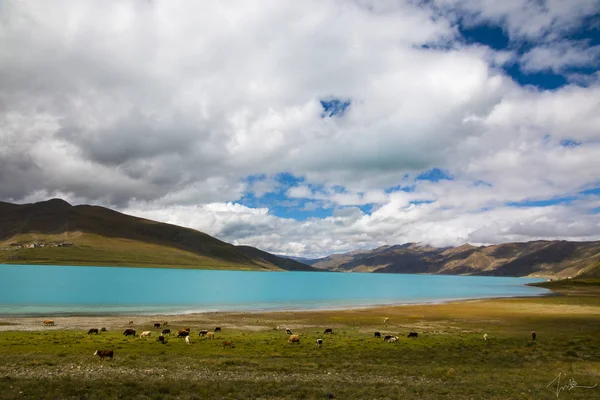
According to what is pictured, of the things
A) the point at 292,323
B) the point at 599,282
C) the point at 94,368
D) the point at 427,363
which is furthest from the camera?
the point at 599,282

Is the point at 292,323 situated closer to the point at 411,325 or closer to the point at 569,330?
the point at 411,325

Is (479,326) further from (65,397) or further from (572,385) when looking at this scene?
(65,397)

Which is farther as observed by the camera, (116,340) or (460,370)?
(116,340)

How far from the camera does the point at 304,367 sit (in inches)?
1081

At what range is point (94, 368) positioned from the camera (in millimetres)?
25375

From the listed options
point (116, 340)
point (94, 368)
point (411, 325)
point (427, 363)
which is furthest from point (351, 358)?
point (411, 325)

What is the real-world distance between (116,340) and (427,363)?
30.7 m

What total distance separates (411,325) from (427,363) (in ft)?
106

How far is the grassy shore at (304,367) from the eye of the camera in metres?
20.2

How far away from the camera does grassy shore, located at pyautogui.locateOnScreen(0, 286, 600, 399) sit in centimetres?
2023

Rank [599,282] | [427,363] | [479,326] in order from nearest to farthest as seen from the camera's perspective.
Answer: [427,363], [479,326], [599,282]

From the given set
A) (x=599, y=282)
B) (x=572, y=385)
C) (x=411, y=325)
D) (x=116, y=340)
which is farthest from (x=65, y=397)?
(x=599, y=282)

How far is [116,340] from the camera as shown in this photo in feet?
132

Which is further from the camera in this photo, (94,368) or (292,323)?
(292,323)
